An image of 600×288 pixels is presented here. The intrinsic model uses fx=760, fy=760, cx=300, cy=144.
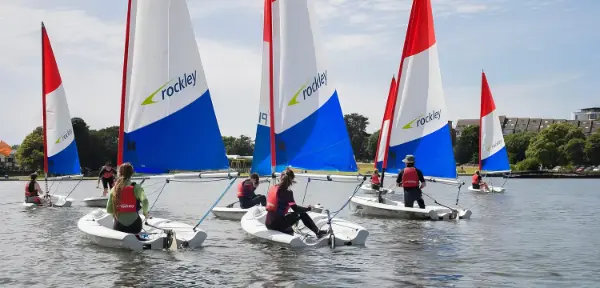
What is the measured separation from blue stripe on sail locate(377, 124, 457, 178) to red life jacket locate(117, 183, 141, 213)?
12311 millimetres

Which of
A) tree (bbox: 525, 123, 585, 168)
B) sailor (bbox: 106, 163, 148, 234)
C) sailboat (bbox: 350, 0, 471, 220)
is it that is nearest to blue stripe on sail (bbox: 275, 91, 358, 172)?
sailboat (bbox: 350, 0, 471, 220)

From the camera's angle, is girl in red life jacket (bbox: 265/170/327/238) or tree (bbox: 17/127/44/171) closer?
girl in red life jacket (bbox: 265/170/327/238)

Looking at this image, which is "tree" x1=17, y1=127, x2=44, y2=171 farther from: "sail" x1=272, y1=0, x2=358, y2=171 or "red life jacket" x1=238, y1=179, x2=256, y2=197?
"sail" x1=272, y1=0, x2=358, y2=171

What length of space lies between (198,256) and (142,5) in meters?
5.97

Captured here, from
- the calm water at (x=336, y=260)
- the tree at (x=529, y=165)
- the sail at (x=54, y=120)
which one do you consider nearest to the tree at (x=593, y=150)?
the tree at (x=529, y=165)

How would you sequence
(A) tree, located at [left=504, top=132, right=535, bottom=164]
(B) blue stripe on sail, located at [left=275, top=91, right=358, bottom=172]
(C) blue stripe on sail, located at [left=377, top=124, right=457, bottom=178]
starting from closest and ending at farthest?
(B) blue stripe on sail, located at [left=275, top=91, right=358, bottom=172]
(C) blue stripe on sail, located at [left=377, top=124, right=457, bottom=178]
(A) tree, located at [left=504, top=132, right=535, bottom=164]

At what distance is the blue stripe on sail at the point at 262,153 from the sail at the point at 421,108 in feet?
14.4

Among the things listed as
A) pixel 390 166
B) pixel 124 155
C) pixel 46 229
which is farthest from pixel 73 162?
pixel 124 155

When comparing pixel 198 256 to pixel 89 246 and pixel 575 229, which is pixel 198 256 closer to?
pixel 89 246

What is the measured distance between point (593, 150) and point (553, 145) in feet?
20.0

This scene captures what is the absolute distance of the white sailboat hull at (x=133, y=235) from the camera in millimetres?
14857

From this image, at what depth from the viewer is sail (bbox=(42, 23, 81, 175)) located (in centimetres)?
3294

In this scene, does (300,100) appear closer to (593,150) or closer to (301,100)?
(301,100)

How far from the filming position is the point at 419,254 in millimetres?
15461
